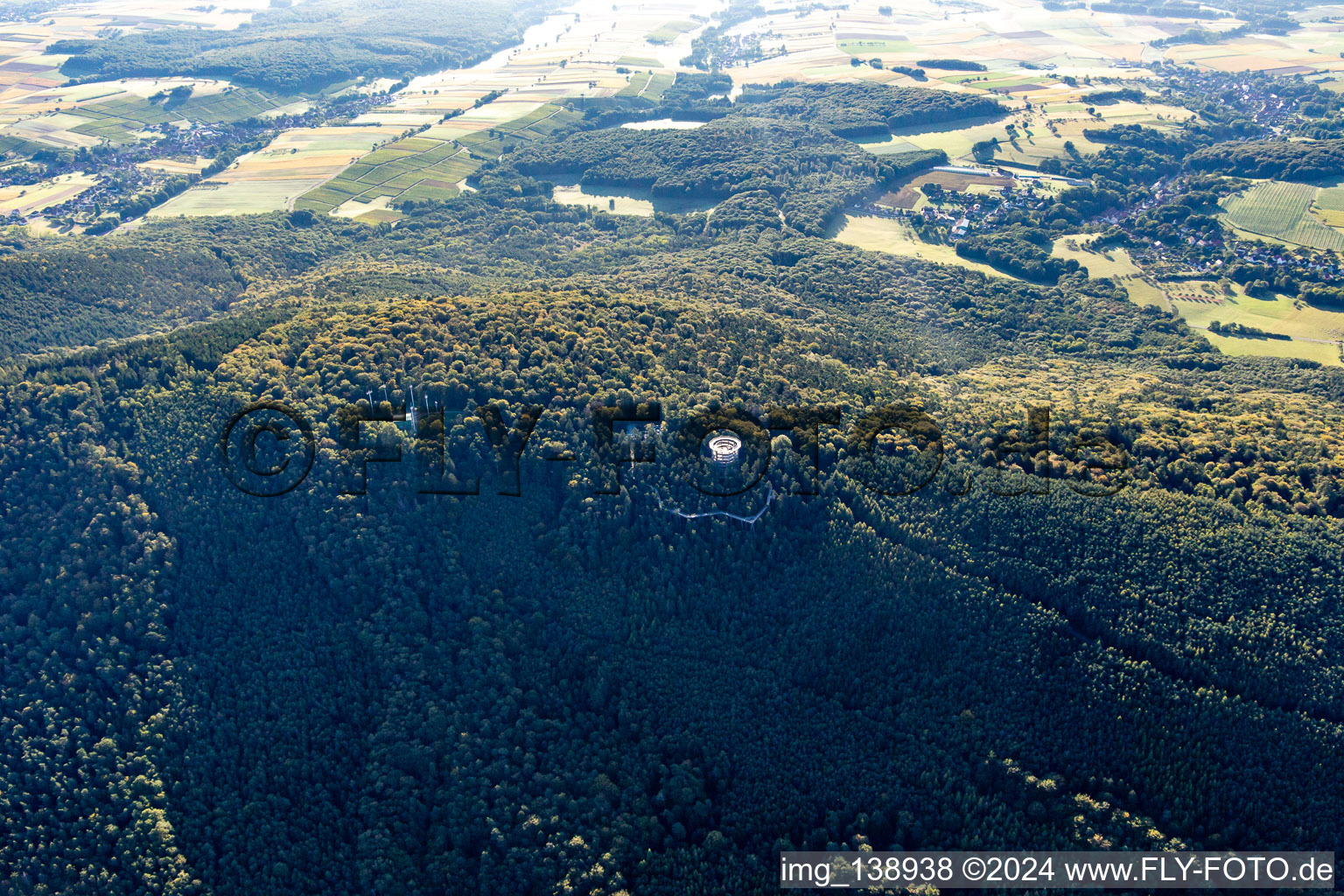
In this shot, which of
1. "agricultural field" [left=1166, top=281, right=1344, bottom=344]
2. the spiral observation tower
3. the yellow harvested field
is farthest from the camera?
"agricultural field" [left=1166, top=281, right=1344, bottom=344]

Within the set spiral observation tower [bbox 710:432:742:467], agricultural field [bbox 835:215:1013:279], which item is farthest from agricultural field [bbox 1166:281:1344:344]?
spiral observation tower [bbox 710:432:742:467]

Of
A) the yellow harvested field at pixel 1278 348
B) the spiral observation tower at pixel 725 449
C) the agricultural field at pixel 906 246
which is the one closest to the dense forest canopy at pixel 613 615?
the spiral observation tower at pixel 725 449

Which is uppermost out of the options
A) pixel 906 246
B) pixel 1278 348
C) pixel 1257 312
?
pixel 906 246

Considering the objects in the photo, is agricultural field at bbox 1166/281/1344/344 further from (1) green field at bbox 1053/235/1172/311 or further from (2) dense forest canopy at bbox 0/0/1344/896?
(2) dense forest canopy at bbox 0/0/1344/896

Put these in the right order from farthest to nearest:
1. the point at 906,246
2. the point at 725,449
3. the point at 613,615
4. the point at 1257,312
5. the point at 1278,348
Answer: the point at 906,246 → the point at 1257,312 → the point at 1278,348 → the point at 725,449 → the point at 613,615

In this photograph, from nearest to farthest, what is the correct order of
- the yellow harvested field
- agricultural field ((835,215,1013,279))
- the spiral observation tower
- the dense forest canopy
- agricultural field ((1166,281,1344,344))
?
the dense forest canopy < the spiral observation tower < the yellow harvested field < agricultural field ((1166,281,1344,344)) < agricultural field ((835,215,1013,279))

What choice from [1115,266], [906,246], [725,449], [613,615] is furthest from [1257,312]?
[613,615]

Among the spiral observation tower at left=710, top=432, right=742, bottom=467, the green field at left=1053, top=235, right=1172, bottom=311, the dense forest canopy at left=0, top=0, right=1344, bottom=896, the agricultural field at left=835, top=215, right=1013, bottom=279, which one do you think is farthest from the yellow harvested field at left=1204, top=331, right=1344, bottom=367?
the spiral observation tower at left=710, top=432, right=742, bottom=467

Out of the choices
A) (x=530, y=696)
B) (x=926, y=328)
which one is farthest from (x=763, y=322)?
(x=530, y=696)

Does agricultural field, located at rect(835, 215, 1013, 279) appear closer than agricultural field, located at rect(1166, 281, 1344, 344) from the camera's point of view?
No

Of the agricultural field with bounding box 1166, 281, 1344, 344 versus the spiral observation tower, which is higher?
the spiral observation tower

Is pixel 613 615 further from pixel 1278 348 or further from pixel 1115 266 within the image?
pixel 1115 266

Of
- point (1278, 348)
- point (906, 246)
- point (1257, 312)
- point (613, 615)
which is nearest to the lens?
point (613, 615)
